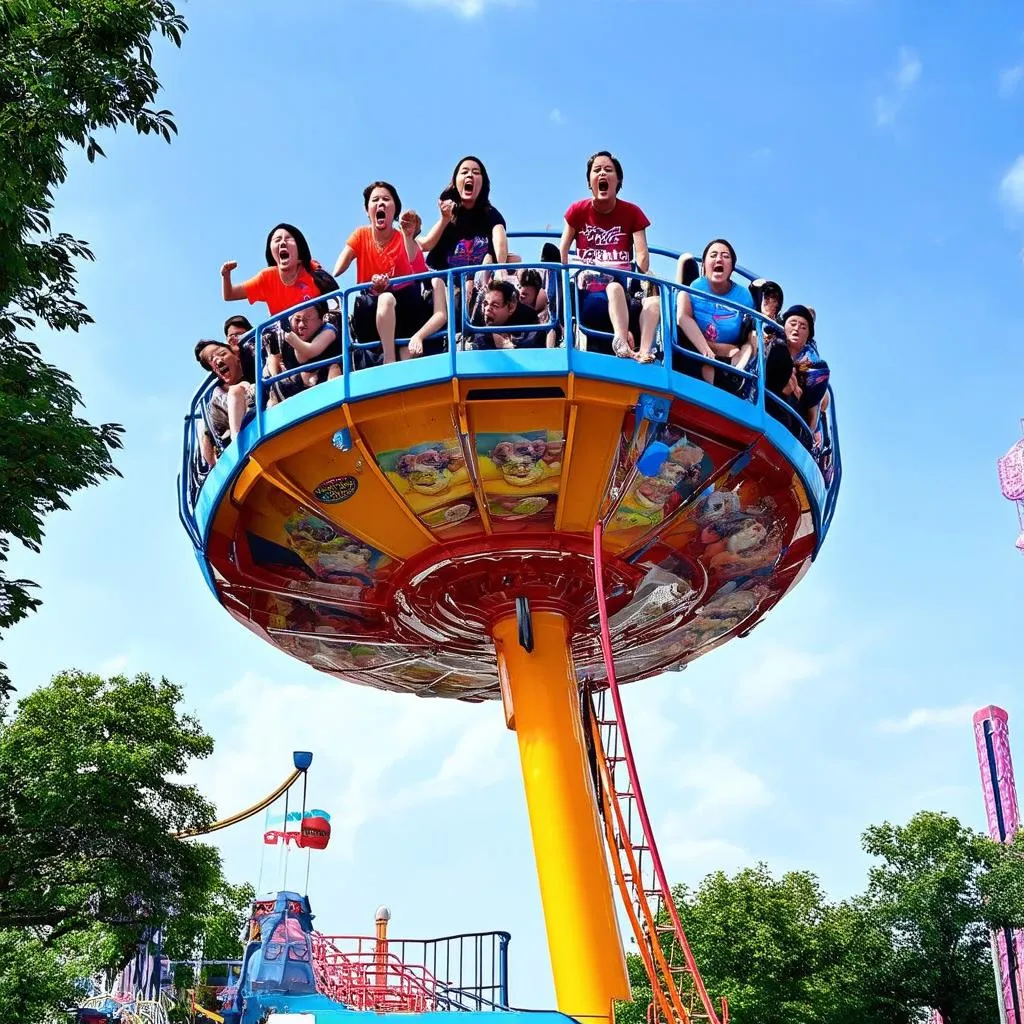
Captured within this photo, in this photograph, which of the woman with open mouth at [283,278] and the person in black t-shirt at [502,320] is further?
the woman with open mouth at [283,278]

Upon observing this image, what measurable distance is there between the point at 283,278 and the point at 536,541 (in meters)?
4.12

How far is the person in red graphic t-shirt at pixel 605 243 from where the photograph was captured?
12516 millimetres

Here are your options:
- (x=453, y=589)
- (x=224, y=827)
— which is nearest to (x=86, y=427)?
(x=453, y=589)

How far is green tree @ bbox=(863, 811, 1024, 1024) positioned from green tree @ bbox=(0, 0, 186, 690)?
29.1 metres

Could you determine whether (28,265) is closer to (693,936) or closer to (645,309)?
(645,309)

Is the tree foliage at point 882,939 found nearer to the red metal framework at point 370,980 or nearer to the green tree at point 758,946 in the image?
the green tree at point 758,946

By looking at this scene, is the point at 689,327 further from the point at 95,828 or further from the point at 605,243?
the point at 95,828

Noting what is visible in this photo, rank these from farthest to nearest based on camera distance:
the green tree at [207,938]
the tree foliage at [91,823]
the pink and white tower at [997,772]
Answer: the pink and white tower at [997,772] < the green tree at [207,938] < the tree foliage at [91,823]

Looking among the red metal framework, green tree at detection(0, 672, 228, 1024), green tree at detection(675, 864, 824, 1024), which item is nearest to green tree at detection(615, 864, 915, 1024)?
green tree at detection(675, 864, 824, 1024)

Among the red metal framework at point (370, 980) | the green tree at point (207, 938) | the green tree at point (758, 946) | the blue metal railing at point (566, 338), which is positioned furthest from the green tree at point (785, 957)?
the blue metal railing at point (566, 338)

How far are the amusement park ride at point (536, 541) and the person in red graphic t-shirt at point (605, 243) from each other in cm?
34

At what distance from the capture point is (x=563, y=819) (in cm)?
1343

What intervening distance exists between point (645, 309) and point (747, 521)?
3243 millimetres

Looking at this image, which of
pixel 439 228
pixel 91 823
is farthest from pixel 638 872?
pixel 91 823
